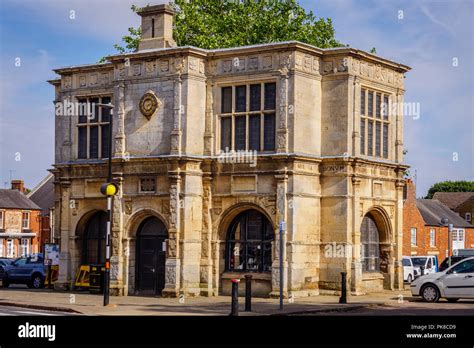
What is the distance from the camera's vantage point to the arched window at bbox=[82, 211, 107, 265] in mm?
37188

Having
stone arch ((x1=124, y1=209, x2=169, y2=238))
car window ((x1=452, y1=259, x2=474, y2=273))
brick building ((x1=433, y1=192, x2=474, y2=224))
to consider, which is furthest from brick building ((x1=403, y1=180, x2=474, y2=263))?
car window ((x1=452, y1=259, x2=474, y2=273))

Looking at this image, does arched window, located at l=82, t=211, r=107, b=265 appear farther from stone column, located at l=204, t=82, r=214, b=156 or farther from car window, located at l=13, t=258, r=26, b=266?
car window, located at l=13, t=258, r=26, b=266

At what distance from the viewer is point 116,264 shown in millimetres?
34875

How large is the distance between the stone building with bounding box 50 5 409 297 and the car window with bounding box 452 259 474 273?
4298 millimetres

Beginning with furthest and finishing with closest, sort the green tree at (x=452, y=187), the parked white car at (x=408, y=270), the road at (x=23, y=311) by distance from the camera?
the green tree at (x=452, y=187)
the parked white car at (x=408, y=270)
the road at (x=23, y=311)

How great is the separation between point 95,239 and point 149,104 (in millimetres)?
6582

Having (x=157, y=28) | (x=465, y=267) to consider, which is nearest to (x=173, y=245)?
(x=157, y=28)

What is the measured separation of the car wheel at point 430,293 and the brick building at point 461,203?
6230 centimetres

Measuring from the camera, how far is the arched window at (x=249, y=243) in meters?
33.8

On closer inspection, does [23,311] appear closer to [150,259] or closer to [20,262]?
[150,259]

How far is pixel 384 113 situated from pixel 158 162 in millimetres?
9547

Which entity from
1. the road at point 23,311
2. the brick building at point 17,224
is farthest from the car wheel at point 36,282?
the brick building at point 17,224

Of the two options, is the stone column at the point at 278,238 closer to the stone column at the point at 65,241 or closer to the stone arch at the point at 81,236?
the stone arch at the point at 81,236
